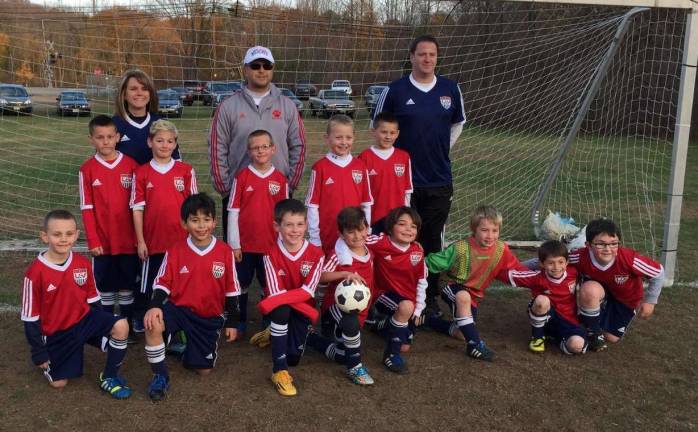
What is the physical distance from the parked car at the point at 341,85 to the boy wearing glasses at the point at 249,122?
2861 millimetres

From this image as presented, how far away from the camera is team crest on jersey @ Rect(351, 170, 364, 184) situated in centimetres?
396

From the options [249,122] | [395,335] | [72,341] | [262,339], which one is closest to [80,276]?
[72,341]

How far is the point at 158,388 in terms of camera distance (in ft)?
10.3

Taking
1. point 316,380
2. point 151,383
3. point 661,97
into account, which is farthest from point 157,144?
point 661,97

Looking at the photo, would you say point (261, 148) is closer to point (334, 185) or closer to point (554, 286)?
point (334, 185)

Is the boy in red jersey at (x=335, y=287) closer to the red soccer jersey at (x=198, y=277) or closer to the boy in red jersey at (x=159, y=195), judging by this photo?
the red soccer jersey at (x=198, y=277)

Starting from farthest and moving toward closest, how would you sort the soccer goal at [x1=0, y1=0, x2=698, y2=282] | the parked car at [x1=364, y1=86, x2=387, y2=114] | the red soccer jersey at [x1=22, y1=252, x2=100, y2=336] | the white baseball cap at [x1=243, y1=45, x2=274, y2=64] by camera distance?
the parked car at [x1=364, y1=86, x2=387, y2=114]
the soccer goal at [x1=0, y1=0, x2=698, y2=282]
the white baseball cap at [x1=243, y1=45, x2=274, y2=64]
the red soccer jersey at [x1=22, y1=252, x2=100, y2=336]

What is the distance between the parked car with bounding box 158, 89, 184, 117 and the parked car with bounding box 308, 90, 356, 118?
1623mm

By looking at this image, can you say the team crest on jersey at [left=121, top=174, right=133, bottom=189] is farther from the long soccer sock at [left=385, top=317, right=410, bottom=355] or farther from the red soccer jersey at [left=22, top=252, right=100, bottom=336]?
the long soccer sock at [left=385, top=317, right=410, bottom=355]

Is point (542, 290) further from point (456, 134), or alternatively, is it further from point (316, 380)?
point (316, 380)

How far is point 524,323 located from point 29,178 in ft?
28.2

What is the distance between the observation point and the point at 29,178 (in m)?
9.77

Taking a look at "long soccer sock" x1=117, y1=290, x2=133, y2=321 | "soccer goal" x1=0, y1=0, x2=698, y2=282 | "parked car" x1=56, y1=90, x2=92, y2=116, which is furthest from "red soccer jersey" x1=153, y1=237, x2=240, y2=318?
"parked car" x1=56, y1=90, x2=92, y2=116

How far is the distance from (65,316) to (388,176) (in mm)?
2153
